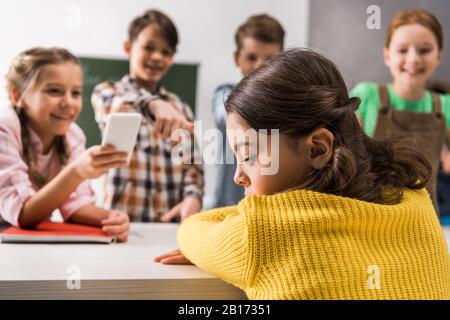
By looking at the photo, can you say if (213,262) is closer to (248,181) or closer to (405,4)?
(248,181)

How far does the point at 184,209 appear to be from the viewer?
59.4 inches

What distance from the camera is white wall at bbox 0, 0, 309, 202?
2.40 metres

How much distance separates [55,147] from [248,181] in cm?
61

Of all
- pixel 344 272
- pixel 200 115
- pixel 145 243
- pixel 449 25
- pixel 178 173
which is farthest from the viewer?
pixel 200 115

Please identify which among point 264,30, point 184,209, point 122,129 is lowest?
point 184,209

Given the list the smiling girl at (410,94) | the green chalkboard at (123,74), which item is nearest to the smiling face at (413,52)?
the smiling girl at (410,94)

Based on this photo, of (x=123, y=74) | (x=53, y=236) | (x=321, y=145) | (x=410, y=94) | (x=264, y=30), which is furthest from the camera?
(x=123, y=74)

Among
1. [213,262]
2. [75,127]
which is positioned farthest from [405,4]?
[213,262]

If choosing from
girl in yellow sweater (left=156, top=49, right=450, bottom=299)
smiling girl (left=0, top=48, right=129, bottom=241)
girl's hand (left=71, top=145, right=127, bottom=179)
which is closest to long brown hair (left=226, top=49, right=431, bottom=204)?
girl in yellow sweater (left=156, top=49, right=450, bottom=299)

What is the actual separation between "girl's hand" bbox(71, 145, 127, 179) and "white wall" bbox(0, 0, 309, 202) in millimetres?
1419

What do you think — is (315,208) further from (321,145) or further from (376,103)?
(376,103)

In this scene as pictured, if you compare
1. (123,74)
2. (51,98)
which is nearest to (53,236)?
Answer: (51,98)

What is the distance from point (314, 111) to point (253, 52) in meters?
1.06
